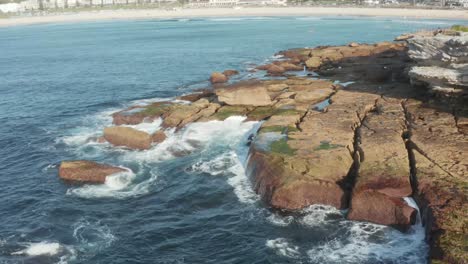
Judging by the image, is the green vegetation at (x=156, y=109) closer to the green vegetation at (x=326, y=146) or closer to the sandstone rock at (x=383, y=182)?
the green vegetation at (x=326, y=146)

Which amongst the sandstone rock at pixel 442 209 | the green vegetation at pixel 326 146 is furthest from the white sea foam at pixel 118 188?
the sandstone rock at pixel 442 209

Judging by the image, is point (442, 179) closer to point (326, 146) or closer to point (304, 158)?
point (326, 146)

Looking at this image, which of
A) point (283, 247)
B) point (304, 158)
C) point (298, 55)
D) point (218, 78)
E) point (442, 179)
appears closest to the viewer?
point (283, 247)

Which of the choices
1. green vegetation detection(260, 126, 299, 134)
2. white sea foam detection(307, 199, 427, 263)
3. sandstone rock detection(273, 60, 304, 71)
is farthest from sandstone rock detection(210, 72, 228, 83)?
white sea foam detection(307, 199, 427, 263)

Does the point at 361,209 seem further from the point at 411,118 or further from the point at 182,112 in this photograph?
the point at 182,112

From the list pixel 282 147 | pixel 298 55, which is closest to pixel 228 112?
pixel 282 147

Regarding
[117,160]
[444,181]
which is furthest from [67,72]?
[444,181]
